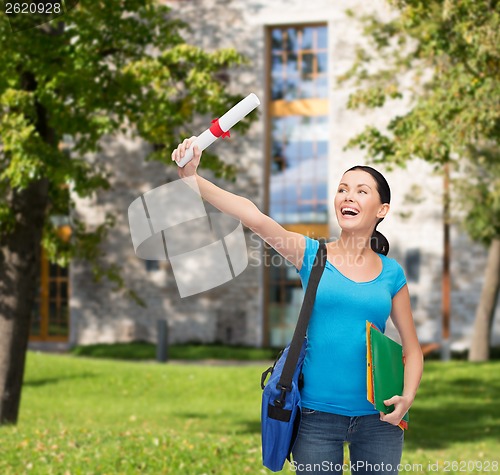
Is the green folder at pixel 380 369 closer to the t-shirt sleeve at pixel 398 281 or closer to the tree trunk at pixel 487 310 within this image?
the t-shirt sleeve at pixel 398 281

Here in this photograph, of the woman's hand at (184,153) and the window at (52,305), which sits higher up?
the woman's hand at (184,153)

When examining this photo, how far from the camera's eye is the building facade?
977 inches

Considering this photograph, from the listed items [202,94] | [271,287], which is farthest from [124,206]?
[202,94]

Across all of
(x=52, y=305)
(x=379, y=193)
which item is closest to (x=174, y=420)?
(x=379, y=193)

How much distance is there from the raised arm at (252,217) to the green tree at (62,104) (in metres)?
6.48

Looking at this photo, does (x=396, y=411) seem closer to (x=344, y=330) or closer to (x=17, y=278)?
(x=344, y=330)

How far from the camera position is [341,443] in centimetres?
324

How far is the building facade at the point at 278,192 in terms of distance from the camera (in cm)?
2483

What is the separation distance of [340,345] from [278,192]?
916 inches

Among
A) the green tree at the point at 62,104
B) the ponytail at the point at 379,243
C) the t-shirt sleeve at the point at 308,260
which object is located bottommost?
the t-shirt sleeve at the point at 308,260

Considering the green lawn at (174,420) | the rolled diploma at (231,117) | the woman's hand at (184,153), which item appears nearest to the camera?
the rolled diploma at (231,117)

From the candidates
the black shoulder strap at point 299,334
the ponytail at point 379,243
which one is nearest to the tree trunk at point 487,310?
the ponytail at point 379,243

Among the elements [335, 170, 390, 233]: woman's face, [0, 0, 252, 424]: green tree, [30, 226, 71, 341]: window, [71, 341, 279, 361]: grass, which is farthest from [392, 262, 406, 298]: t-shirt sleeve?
[30, 226, 71, 341]: window

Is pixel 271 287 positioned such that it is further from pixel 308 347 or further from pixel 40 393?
pixel 308 347
